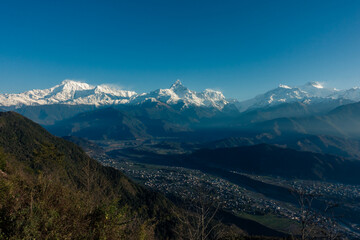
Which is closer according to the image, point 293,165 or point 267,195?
point 267,195

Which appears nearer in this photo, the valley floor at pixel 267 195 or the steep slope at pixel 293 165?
the valley floor at pixel 267 195

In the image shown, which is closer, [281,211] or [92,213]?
[92,213]

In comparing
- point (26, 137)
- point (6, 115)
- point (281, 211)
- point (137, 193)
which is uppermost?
point (6, 115)

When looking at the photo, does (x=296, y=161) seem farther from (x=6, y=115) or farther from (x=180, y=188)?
(x=6, y=115)

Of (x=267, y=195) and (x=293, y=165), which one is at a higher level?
(x=293, y=165)

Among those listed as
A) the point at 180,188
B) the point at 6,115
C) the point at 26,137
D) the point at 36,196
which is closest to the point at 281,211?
the point at 180,188

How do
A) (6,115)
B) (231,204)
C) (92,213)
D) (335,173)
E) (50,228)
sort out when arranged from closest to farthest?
(50,228) < (92,213) < (6,115) < (231,204) < (335,173)

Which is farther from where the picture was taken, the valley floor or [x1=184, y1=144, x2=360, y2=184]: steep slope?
[x1=184, y1=144, x2=360, y2=184]: steep slope

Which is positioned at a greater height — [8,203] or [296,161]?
[8,203]
